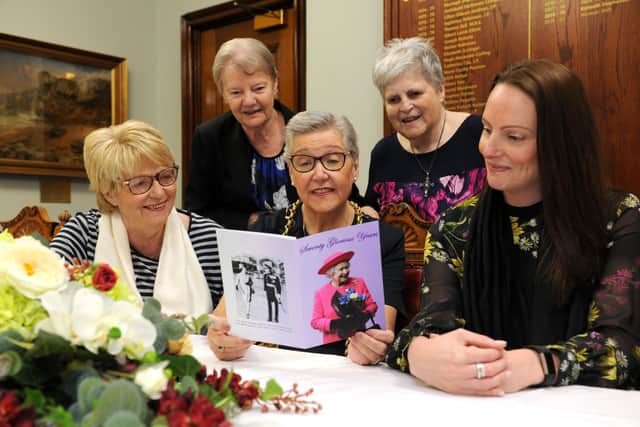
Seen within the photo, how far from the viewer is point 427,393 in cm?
A: 127

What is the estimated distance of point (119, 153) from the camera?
2.26 meters

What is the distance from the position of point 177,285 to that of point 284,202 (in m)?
0.75

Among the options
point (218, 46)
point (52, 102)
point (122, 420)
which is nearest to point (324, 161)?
point (122, 420)

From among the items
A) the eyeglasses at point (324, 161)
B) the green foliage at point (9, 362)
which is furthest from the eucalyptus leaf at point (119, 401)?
the eyeglasses at point (324, 161)

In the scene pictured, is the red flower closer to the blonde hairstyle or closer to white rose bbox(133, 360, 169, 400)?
white rose bbox(133, 360, 169, 400)

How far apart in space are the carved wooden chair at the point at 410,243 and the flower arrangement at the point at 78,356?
3.69ft

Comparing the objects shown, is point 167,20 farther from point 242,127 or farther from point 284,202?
point 284,202

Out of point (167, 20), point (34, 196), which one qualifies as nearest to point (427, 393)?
point (34, 196)

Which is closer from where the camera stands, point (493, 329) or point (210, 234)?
point (493, 329)

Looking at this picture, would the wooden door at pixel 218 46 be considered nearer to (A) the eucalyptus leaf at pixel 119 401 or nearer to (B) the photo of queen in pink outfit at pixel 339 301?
(B) the photo of queen in pink outfit at pixel 339 301

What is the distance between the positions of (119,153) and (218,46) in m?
3.10

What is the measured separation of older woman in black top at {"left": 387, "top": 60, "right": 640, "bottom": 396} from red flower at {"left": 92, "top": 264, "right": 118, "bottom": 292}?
2.21 ft

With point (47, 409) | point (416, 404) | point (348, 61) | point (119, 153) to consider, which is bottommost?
point (416, 404)

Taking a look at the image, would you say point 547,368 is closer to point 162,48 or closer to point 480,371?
point 480,371
